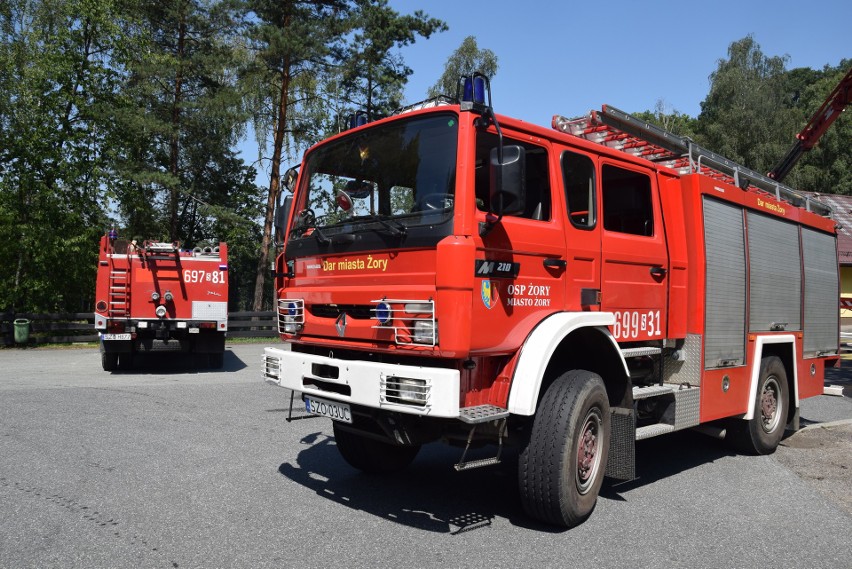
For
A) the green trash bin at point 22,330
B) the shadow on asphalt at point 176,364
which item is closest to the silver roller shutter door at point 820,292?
the shadow on asphalt at point 176,364

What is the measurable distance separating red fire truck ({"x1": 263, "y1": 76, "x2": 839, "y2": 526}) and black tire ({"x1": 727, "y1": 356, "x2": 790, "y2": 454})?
67 millimetres

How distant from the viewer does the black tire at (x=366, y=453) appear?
18.3ft

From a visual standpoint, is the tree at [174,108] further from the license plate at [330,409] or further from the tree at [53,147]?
the license plate at [330,409]

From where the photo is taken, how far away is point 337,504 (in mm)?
4875

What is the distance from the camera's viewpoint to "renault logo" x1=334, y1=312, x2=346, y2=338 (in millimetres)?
4652

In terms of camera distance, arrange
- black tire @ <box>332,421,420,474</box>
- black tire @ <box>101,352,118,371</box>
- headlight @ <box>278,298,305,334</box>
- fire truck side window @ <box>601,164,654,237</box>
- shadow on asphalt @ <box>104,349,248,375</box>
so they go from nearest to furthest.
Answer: headlight @ <box>278,298,305,334</box>, fire truck side window @ <box>601,164,654,237</box>, black tire @ <box>332,421,420,474</box>, black tire @ <box>101,352,118,371</box>, shadow on asphalt @ <box>104,349,248,375</box>

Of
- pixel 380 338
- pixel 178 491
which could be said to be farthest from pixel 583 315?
pixel 178 491

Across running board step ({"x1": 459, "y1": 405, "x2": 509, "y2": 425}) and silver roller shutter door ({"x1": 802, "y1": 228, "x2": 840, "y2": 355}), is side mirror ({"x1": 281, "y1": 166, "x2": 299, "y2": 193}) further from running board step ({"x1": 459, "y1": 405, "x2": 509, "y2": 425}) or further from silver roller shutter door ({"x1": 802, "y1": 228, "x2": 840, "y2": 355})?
silver roller shutter door ({"x1": 802, "y1": 228, "x2": 840, "y2": 355})

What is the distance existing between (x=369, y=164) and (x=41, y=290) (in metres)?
18.0

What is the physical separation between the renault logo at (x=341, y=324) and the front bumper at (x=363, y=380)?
0.76 feet

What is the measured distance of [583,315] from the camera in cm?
457

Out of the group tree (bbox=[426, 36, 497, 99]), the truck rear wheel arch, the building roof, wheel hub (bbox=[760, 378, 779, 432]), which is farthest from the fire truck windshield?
tree (bbox=[426, 36, 497, 99])

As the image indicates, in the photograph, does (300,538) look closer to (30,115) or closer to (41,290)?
(41,290)

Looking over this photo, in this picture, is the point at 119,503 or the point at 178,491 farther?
the point at 178,491
